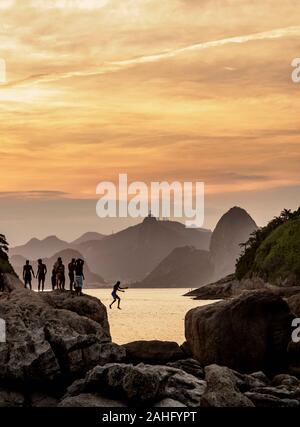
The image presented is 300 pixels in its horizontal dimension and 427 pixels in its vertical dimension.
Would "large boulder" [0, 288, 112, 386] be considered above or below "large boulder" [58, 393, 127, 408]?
above

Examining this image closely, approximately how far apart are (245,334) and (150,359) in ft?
14.9

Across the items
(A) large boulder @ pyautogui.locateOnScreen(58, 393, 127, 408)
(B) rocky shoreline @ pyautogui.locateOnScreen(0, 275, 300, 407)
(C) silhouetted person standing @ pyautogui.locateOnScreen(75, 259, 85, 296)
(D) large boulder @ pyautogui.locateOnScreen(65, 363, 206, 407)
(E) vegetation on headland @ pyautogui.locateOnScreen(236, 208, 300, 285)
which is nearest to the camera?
(A) large boulder @ pyautogui.locateOnScreen(58, 393, 127, 408)

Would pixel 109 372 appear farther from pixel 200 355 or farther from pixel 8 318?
pixel 200 355

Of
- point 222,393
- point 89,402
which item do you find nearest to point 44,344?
point 89,402

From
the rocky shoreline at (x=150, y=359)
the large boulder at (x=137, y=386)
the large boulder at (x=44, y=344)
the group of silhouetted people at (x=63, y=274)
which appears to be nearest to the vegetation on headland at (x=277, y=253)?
the group of silhouetted people at (x=63, y=274)

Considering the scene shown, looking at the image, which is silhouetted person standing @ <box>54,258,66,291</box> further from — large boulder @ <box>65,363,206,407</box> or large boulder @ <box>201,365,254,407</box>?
large boulder @ <box>201,365,254,407</box>

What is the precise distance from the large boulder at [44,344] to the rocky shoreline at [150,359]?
1.5 inches

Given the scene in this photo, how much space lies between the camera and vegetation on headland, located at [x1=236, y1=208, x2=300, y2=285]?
420 ft

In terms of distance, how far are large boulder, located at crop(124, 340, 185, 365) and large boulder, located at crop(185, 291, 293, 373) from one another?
3.51 ft

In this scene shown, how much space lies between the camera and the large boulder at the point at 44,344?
90.9ft

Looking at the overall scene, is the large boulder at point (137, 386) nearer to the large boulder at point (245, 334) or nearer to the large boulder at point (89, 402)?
the large boulder at point (89, 402)

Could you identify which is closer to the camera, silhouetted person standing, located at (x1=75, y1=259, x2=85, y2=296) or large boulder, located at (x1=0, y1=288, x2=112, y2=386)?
large boulder, located at (x1=0, y1=288, x2=112, y2=386)

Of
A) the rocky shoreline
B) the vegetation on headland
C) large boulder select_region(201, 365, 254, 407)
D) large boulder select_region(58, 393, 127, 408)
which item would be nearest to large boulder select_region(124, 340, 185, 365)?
the rocky shoreline
